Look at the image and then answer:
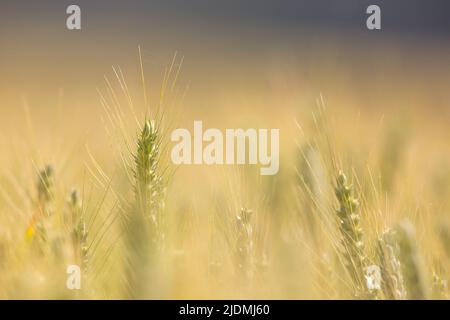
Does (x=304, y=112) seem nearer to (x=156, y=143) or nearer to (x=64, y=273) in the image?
(x=156, y=143)

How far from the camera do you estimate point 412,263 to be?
1017 millimetres

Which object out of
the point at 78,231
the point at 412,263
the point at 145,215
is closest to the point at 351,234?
the point at 412,263

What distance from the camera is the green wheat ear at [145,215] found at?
0.91 meters

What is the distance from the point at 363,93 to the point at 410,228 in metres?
2.27

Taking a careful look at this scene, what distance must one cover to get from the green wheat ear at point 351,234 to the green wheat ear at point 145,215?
35 centimetres

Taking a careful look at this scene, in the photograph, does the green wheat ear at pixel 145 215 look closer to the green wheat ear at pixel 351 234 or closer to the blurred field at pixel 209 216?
the blurred field at pixel 209 216

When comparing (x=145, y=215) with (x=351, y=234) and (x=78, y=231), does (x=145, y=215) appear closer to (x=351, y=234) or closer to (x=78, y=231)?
(x=78, y=231)

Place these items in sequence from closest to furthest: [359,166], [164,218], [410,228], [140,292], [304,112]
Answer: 1. [140,292]
2. [410,228]
3. [164,218]
4. [359,166]
5. [304,112]

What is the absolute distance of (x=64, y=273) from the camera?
3.16 feet

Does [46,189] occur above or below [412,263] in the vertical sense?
above

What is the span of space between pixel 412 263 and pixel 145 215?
0.46 meters

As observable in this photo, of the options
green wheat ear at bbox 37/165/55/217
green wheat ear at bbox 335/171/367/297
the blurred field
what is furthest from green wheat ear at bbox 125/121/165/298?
green wheat ear at bbox 335/171/367/297
